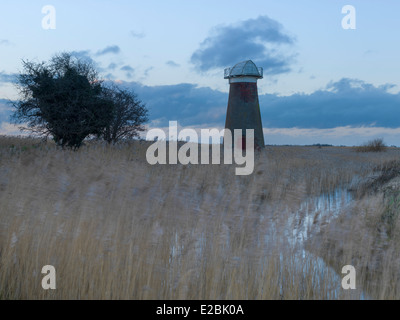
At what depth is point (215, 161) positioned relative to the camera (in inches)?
535

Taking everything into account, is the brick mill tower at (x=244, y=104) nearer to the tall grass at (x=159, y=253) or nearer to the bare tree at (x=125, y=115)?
the bare tree at (x=125, y=115)

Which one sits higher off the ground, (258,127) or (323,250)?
(258,127)

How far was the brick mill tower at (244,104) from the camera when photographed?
23641 millimetres

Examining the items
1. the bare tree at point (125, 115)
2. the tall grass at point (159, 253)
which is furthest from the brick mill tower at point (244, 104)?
the tall grass at point (159, 253)

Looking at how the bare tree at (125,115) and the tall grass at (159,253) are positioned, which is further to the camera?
the bare tree at (125,115)

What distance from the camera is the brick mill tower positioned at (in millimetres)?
23641

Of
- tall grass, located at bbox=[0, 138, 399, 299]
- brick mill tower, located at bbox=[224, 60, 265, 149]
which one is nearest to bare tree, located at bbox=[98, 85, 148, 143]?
brick mill tower, located at bbox=[224, 60, 265, 149]

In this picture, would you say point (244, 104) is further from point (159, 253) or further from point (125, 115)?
point (159, 253)

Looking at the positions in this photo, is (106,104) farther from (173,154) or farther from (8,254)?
(8,254)

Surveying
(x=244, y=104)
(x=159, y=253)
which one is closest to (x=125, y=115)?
(x=244, y=104)

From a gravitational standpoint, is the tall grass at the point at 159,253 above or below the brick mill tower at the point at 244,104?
below

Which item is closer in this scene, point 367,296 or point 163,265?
point 163,265

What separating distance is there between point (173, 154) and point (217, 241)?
10.8m
